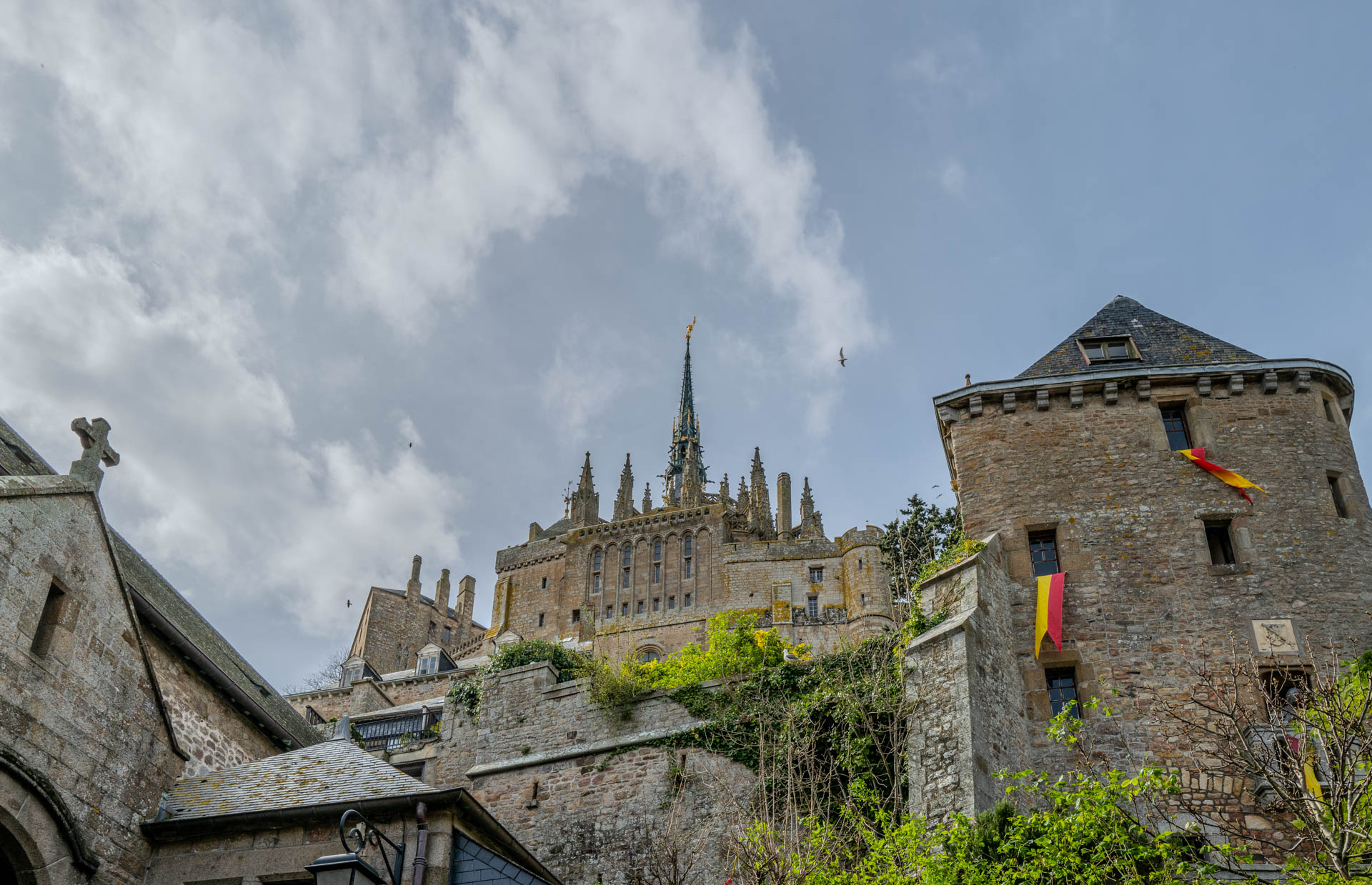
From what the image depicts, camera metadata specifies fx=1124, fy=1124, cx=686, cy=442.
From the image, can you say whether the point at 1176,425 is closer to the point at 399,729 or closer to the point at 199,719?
the point at 199,719

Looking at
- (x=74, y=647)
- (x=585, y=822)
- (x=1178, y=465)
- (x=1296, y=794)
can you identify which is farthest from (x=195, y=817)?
(x=1178, y=465)

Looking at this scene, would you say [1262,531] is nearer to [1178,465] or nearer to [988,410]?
[1178,465]

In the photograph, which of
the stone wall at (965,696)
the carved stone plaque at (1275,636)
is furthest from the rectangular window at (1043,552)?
the carved stone plaque at (1275,636)

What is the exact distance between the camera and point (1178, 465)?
61.4 feet

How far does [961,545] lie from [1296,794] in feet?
24.3

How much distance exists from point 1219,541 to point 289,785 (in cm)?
1441

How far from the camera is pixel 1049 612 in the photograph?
57.1ft

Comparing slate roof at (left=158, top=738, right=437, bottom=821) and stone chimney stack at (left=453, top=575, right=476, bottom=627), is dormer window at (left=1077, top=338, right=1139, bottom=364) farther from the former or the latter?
stone chimney stack at (left=453, top=575, right=476, bottom=627)

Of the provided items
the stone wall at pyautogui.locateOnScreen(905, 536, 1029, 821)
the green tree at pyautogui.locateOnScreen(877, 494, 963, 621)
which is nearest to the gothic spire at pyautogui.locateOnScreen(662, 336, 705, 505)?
the green tree at pyautogui.locateOnScreen(877, 494, 963, 621)

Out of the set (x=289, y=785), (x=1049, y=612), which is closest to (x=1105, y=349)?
(x=1049, y=612)

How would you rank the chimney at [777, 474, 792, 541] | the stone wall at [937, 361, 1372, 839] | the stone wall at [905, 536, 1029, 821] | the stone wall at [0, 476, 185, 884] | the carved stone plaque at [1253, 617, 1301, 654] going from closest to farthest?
the stone wall at [0, 476, 185, 884]
the stone wall at [905, 536, 1029, 821]
the carved stone plaque at [1253, 617, 1301, 654]
the stone wall at [937, 361, 1372, 839]
the chimney at [777, 474, 792, 541]

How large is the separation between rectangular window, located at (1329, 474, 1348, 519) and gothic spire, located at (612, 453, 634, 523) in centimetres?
5295

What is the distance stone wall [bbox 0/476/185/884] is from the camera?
1184cm

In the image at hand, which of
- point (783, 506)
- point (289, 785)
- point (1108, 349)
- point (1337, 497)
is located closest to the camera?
point (289, 785)
